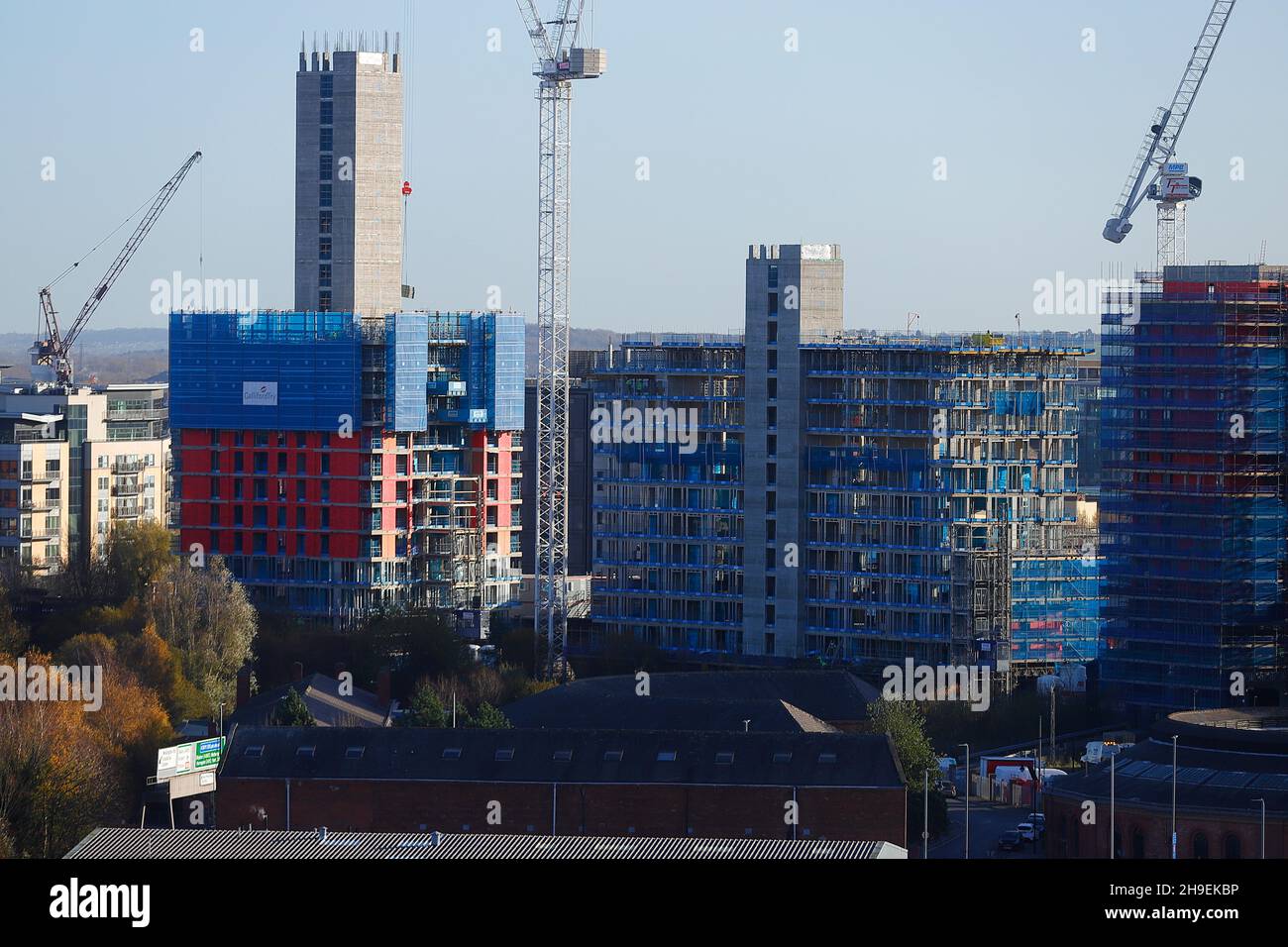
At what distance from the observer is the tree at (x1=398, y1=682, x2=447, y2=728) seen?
60688mm

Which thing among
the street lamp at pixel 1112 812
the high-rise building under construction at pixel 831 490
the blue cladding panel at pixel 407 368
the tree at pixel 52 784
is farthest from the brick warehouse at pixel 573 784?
the blue cladding panel at pixel 407 368

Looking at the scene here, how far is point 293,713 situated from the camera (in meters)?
60.1

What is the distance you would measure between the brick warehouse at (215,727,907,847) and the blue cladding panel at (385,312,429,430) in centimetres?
3771

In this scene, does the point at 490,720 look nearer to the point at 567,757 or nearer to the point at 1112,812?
the point at 567,757

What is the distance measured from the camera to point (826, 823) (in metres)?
49.2

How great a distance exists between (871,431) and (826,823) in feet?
114

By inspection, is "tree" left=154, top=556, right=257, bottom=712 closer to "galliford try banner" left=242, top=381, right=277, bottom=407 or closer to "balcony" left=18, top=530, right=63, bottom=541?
"galliford try banner" left=242, top=381, right=277, bottom=407

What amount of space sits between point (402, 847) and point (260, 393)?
186ft

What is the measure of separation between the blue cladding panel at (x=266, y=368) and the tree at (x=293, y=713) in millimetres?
28434
